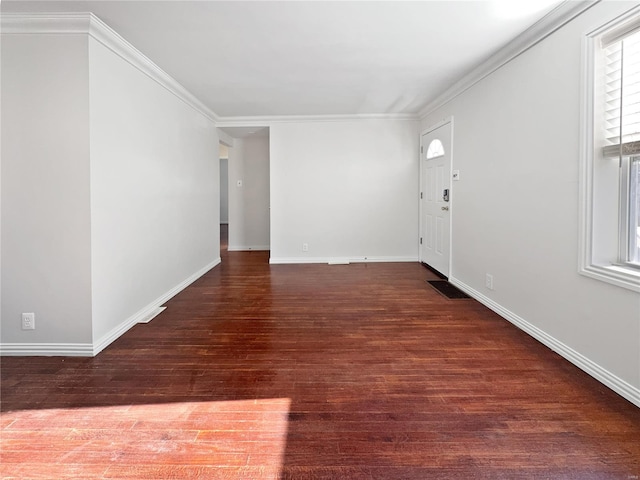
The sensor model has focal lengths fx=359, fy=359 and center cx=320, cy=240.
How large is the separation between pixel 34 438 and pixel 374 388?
171 centimetres

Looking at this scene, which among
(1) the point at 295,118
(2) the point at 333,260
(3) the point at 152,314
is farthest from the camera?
(2) the point at 333,260

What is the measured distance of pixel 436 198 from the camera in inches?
200

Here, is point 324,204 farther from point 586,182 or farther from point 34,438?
point 34,438

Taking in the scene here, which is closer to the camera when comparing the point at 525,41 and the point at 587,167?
the point at 587,167

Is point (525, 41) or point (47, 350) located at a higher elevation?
point (525, 41)

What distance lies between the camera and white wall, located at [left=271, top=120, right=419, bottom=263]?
5.82m

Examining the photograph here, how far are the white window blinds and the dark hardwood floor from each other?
1.41 m

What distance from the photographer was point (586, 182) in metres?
2.25

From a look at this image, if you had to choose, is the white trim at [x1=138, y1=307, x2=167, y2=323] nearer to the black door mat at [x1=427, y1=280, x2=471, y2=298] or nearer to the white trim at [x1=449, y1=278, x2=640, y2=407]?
the black door mat at [x1=427, y1=280, x2=471, y2=298]

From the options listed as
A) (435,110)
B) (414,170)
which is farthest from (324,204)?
(435,110)

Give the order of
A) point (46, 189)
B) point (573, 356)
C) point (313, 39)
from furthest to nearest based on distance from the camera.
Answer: point (313, 39)
point (46, 189)
point (573, 356)

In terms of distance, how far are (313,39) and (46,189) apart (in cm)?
224

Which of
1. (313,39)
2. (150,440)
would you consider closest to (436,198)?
(313,39)

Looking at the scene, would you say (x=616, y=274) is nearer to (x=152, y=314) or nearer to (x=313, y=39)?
(x=313, y=39)
